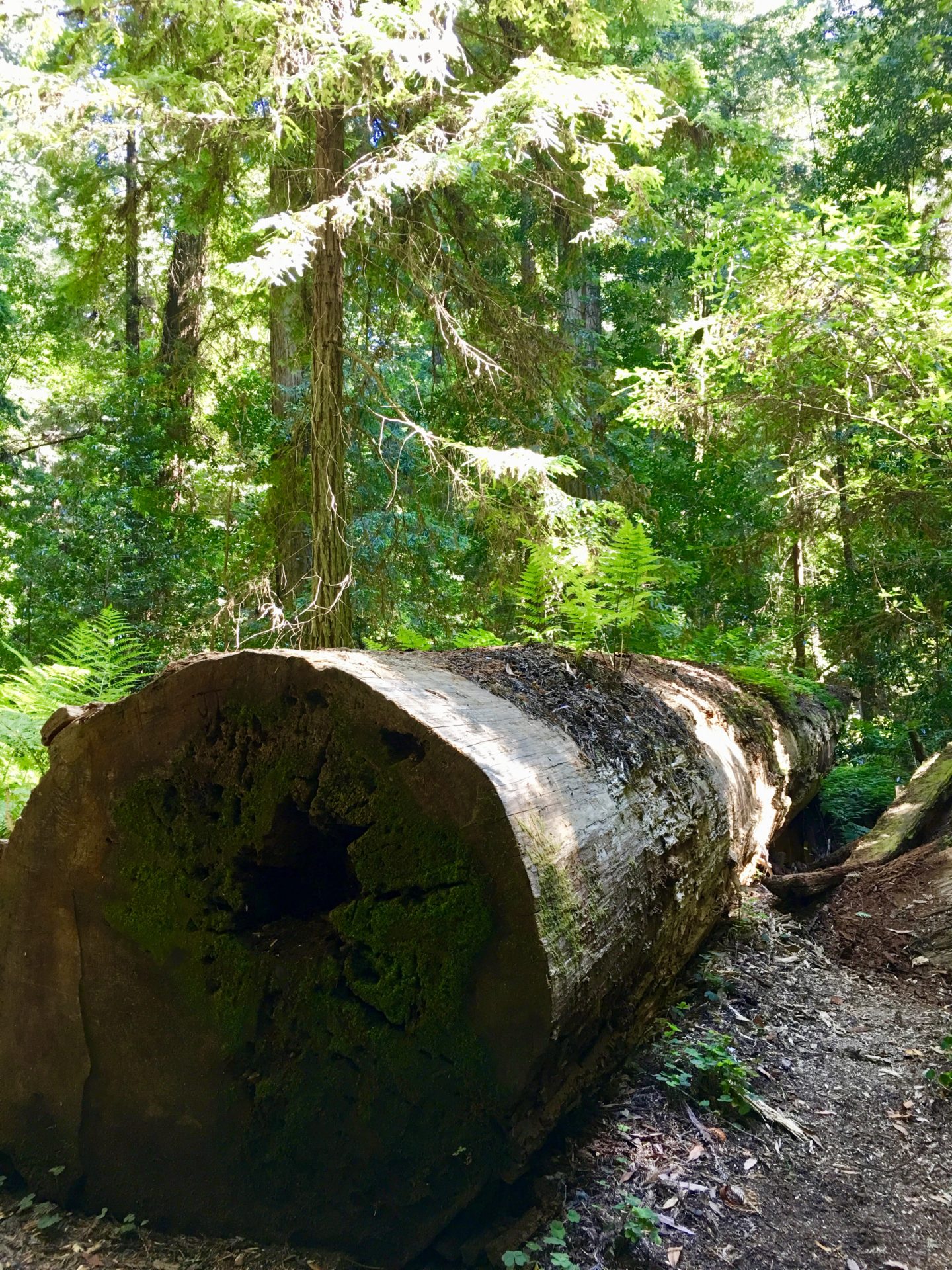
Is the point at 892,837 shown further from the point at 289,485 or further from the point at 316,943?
the point at 289,485

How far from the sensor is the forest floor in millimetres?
2596

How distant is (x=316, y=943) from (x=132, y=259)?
33.2 feet

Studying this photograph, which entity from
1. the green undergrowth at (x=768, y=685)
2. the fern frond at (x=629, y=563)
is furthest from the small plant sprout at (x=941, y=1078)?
the green undergrowth at (x=768, y=685)

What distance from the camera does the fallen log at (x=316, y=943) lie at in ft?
8.46

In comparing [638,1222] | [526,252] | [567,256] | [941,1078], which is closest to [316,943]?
[638,1222]

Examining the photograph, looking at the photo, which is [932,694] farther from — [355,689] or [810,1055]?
[355,689]

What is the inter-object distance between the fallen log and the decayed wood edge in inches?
94.5

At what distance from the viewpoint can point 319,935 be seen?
9.63 feet

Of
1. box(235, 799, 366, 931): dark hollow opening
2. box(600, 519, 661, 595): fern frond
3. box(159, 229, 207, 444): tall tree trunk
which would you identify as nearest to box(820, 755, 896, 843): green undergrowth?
box(600, 519, 661, 595): fern frond

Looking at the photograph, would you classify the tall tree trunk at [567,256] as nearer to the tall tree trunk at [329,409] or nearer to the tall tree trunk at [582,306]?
the tall tree trunk at [582,306]

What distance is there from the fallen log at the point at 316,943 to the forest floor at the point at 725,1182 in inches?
6.0

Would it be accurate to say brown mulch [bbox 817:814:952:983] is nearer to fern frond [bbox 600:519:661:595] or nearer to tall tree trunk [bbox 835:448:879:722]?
fern frond [bbox 600:519:661:595]

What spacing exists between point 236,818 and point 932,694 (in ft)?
32.2

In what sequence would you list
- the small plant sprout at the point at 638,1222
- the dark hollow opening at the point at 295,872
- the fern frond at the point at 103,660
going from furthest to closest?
1. the fern frond at the point at 103,660
2. the dark hollow opening at the point at 295,872
3. the small plant sprout at the point at 638,1222
